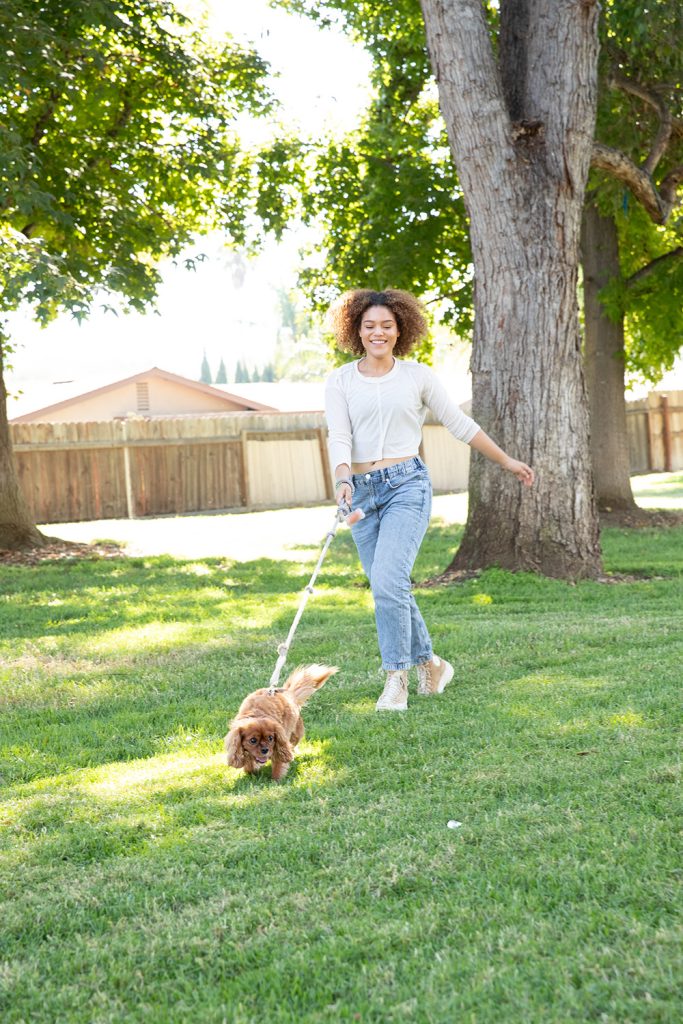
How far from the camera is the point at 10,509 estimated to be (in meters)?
15.1

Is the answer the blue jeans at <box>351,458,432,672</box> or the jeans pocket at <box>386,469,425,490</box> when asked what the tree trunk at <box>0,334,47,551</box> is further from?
the jeans pocket at <box>386,469,425,490</box>

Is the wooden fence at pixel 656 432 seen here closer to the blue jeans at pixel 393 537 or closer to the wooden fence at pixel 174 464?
the wooden fence at pixel 174 464

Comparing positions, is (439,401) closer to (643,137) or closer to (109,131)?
(643,137)

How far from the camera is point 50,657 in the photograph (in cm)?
768

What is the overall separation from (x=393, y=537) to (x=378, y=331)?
1021 mm

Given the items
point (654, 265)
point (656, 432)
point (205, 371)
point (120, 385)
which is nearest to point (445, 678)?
point (654, 265)

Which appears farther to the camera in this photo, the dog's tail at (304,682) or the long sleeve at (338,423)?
the long sleeve at (338,423)

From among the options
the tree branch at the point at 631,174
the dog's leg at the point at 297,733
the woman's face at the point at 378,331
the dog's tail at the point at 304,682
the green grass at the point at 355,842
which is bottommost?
the green grass at the point at 355,842

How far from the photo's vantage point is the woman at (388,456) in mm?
5645

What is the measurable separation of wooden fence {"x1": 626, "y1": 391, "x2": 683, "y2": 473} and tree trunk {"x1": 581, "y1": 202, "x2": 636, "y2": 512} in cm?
1398

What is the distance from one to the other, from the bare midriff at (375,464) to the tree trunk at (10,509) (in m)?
9.94

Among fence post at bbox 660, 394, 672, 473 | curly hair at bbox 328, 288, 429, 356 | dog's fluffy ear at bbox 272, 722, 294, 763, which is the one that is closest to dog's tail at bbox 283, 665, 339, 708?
dog's fluffy ear at bbox 272, 722, 294, 763

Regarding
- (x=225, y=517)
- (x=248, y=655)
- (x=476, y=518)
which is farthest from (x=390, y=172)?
(x=248, y=655)

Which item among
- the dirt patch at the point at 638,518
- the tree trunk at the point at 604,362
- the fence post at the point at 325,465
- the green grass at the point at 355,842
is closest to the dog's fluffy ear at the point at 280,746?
the green grass at the point at 355,842
